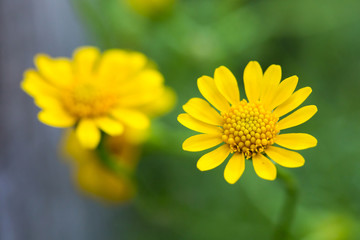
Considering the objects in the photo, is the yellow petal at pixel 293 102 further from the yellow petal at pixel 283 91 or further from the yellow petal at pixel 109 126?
the yellow petal at pixel 109 126

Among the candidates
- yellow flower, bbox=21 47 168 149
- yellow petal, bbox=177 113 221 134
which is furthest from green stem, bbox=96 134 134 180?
yellow petal, bbox=177 113 221 134

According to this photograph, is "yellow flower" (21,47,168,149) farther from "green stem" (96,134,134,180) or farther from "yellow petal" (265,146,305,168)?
"yellow petal" (265,146,305,168)

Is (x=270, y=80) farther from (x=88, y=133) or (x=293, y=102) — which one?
(x=88, y=133)

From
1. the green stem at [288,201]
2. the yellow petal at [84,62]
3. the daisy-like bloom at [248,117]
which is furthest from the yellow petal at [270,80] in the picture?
the yellow petal at [84,62]

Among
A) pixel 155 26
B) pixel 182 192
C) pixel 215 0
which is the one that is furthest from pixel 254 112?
pixel 215 0

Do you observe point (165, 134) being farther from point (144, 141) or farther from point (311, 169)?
point (311, 169)
